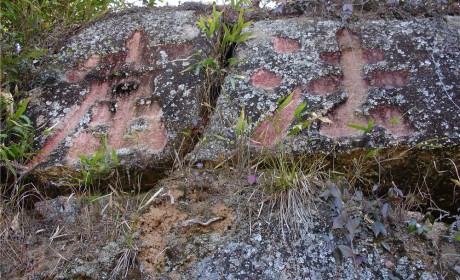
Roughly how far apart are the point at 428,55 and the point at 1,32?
226 cm

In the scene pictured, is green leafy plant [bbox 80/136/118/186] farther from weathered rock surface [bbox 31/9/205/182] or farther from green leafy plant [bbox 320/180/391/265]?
green leafy plant [bbox 320/180/391/265]

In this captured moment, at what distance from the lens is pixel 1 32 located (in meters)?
2.72

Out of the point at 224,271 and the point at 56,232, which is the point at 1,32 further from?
the point at 224,271

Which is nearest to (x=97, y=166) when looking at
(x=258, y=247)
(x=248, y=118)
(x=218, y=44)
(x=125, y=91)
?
(x=125, y=91)

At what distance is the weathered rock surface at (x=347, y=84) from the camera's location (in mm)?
2135

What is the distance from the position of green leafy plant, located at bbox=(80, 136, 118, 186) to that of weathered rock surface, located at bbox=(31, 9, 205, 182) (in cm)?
8

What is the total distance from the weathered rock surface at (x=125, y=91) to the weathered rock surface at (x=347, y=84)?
0.23 meters

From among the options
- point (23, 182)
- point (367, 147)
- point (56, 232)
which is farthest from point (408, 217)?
point (23, 182)

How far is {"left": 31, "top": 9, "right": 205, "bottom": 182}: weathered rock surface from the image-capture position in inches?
91.3

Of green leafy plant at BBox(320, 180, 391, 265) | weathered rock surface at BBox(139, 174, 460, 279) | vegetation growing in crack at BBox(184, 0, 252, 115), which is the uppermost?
vegetation growing in crack at BBox(184, 0, 252, 115)

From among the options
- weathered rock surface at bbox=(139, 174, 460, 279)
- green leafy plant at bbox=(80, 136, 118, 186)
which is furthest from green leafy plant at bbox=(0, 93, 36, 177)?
weathered rock surface at bbox=(139, 174, 460, 279)

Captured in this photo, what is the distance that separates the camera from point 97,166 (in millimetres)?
2170

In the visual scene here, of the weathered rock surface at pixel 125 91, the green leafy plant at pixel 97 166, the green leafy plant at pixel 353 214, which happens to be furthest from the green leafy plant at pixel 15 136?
the green leafy plant at pixel 353 214

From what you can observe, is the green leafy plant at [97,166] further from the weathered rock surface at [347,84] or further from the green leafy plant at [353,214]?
the green leafy plant at [353,214]
